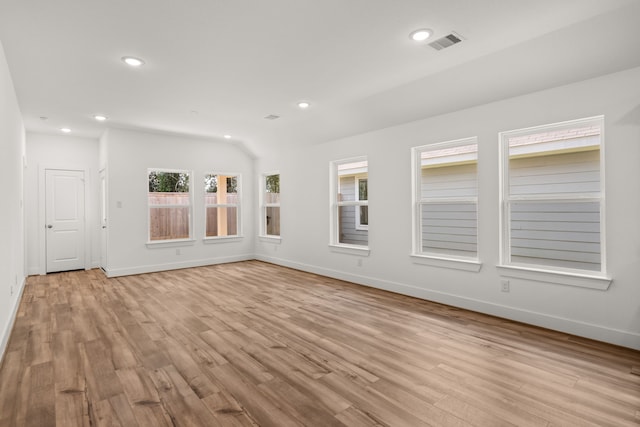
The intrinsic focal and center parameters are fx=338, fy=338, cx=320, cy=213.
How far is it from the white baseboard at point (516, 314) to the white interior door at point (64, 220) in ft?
17.9

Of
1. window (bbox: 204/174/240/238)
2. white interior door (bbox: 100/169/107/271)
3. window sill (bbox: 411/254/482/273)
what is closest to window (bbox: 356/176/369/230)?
window sill (bbox: 411/254/482/273)

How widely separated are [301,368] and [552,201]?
9.79ft

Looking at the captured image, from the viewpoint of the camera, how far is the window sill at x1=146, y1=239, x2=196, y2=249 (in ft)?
21.5

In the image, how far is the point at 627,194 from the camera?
302 centimetres

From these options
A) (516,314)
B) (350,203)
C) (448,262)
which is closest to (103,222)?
(350,203)

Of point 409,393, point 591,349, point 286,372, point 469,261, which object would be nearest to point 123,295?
point 286,372

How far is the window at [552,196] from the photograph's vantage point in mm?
3848

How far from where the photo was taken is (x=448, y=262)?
14.1ft

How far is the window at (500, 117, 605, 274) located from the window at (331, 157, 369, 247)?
7.98 ft

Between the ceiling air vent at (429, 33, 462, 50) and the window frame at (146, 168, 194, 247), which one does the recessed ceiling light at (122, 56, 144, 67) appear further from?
the window frame at (146, 168, 194, 247)

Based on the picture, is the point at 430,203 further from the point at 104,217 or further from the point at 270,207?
the point at 104,217

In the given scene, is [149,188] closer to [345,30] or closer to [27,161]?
[27,161]

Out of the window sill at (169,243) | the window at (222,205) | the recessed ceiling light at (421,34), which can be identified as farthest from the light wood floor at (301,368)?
the window at (222,205)

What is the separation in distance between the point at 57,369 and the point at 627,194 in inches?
197
